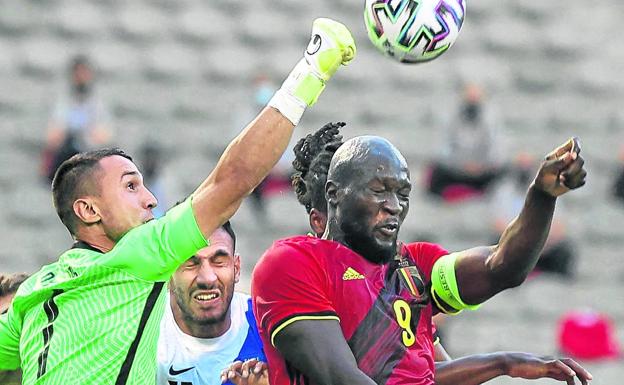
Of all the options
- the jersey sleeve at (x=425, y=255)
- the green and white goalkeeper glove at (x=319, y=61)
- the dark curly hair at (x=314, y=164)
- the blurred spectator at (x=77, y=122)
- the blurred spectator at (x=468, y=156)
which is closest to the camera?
the green and white goalkeeper glove at (x=319, y=61)

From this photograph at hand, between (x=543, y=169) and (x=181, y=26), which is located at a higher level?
(x=181, y=26)

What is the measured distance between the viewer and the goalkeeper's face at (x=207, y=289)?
6.20m

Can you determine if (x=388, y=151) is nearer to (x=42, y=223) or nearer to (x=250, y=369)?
(x=250, y=369)

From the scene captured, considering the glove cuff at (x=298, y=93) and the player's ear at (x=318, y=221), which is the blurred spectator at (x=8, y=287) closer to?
the player's ear at (x=318, y=221)

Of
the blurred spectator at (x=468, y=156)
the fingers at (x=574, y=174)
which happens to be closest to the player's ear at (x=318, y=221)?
the fingers at (x=574, y=174)

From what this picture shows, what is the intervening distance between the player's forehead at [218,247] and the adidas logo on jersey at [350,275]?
1.23 meters

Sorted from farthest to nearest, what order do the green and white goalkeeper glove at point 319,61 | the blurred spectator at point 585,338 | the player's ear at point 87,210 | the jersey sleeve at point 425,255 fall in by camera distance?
the blurred spectator at point 585,338 < the jersey sleeve at point 425,255 < the player's ear at point 87,210 < the green and white goalkeeper glove at point 319,61

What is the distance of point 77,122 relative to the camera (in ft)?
42.9

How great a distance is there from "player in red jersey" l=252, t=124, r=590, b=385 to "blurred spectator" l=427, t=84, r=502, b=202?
8.11 m

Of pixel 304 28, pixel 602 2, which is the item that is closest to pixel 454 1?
pixel 304 28

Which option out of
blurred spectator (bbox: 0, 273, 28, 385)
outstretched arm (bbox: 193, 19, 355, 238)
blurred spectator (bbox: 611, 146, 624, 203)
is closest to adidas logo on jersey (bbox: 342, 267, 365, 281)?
outstretched arm (bbox: 193, 19, 355, 238)

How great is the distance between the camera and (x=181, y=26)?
1567 centimetres

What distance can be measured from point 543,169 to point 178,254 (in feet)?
4.49

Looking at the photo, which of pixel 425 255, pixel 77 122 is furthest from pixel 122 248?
pixel 77 122
